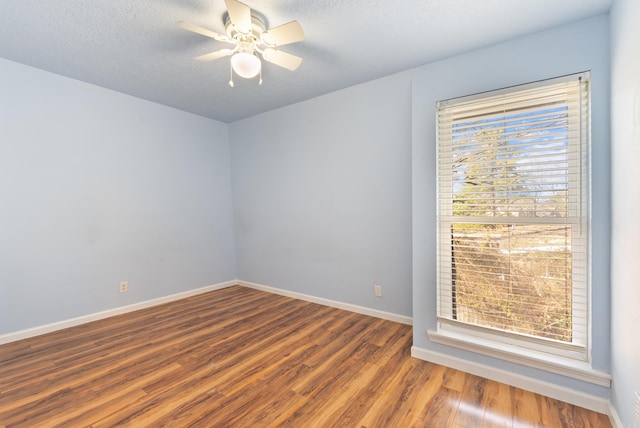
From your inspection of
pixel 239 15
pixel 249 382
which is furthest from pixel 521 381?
pixel 239 15

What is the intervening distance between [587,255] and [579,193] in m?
0.38

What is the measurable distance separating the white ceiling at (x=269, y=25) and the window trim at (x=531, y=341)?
17.7 inches

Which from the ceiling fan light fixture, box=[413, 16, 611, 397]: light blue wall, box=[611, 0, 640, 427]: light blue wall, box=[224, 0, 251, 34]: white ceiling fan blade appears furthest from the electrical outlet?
box=[224, 0, 251, 34]: white ceiling fan blade

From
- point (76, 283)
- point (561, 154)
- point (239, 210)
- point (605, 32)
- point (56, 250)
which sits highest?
point (605, 32)

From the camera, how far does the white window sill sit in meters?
1.67

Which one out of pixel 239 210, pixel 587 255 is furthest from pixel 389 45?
pixel 239 210

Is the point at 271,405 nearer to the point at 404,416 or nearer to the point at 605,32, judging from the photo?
the point at 404,416

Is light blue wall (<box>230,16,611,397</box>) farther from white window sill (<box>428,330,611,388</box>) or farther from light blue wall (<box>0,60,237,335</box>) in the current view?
light blue wall (<box>0,60,237,335</box>)

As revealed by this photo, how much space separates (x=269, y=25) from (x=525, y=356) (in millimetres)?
2847

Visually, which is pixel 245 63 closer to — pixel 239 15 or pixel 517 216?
pixel 239 15

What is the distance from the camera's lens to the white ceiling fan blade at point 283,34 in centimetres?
174

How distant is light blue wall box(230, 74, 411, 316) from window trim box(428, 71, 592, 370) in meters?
0.70

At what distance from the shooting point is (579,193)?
176 centimetres

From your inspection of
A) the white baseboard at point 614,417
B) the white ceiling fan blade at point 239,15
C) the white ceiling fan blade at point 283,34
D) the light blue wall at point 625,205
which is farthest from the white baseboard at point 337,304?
the white ceiling fan blade at point 239,15
